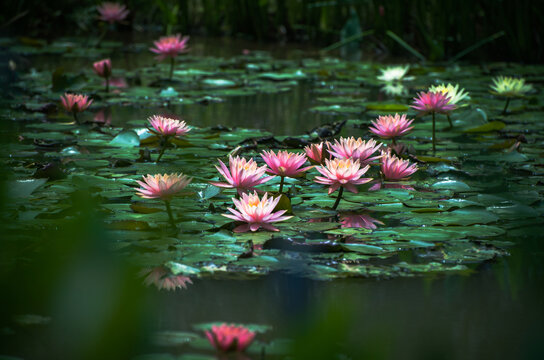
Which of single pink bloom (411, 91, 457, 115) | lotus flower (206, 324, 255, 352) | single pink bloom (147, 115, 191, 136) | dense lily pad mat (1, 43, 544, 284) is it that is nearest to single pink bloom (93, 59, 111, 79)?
dense lily pad mat (1, 43, 544, 284)

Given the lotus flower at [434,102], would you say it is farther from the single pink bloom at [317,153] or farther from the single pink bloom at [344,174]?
the single pink bloom at [344,174]

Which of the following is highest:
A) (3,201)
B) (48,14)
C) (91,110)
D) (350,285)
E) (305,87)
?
(48,14)

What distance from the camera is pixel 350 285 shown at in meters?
1.33

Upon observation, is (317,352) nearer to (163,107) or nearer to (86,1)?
(163,107)

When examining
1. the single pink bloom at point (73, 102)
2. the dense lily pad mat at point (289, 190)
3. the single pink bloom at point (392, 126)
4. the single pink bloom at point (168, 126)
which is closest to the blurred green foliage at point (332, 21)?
the dense lily pad mat at point (289, 190)

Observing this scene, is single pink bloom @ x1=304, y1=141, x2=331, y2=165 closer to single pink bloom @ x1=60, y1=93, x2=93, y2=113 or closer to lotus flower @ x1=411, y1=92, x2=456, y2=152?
lotus flower @ x1=411, y1=92, x2=456, y2=152

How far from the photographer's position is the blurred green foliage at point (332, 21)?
15.6ft

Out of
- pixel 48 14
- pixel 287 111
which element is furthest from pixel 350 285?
pixel 48 14

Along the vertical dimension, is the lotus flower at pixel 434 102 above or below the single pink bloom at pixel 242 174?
above

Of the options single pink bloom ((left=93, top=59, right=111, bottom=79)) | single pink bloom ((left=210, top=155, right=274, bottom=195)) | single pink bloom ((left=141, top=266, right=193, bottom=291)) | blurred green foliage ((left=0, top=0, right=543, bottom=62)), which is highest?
blurred green foliage ((left=0, top=0, right=543, bottom=62))

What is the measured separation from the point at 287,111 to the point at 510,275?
6.29 feet

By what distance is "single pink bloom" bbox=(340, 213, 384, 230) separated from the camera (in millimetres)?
1615

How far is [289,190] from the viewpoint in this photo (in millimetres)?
1882

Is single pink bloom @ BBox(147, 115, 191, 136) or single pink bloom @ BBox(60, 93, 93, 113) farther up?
single pink bloom @ BBox(60, 93, 93, 113)
